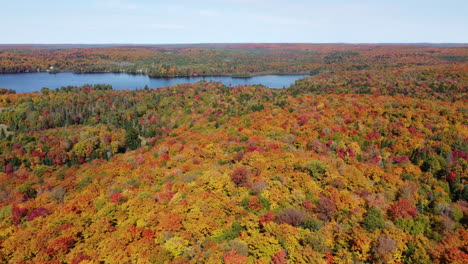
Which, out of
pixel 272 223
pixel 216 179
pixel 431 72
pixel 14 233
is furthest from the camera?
pixel 431 72

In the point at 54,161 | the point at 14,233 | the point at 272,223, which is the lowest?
the point at 54,161

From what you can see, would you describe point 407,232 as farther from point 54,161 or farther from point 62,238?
point 54,161

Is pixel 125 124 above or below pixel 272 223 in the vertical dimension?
below

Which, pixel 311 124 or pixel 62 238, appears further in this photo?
pixel 311 124

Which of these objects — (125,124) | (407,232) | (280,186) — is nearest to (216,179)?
(280,186)

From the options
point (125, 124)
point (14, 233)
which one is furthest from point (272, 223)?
point (125, 124)

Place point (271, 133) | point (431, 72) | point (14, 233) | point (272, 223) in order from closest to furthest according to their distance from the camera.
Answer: point (272, 223) < point (14, 233) < point (271, 133) < point (431, 72)

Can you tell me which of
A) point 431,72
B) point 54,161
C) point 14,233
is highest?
point 431,72

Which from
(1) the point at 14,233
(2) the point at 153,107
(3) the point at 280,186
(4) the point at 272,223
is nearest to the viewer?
(4) the point at 272,223

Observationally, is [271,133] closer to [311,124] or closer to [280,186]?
[311,124]
